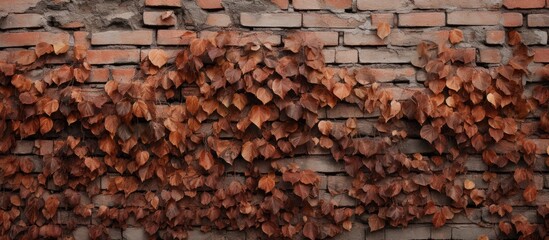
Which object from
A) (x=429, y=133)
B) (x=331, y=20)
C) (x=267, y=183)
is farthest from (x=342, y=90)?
(x=267, y=183)

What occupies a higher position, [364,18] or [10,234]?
[364,18]

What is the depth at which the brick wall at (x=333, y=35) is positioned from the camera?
2.52 meters

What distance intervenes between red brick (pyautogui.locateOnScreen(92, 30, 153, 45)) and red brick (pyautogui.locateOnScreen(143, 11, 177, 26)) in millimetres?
46

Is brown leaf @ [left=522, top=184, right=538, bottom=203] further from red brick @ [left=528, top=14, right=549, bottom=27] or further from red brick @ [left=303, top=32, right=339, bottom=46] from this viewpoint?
red brick @ [left=303, top=32, right=339, bottom=46]

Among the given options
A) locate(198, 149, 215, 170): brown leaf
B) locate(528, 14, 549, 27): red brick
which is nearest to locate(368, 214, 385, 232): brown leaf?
locate(198, 149, 215, 170): brown leaf

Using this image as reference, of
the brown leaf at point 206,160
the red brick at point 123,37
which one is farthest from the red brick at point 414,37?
the red brick at point 123,37

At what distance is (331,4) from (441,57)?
560mm

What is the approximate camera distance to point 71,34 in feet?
8.46

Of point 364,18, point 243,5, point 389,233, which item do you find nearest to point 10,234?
point 243,5

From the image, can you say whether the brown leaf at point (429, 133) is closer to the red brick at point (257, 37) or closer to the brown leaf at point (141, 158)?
the red brick at point (257, 37)

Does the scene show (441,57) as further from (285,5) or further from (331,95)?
(285,5)

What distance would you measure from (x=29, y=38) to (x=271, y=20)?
115 centimetres

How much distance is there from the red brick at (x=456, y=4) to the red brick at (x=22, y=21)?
5.80ft

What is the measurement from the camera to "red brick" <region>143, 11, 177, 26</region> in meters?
2.54
